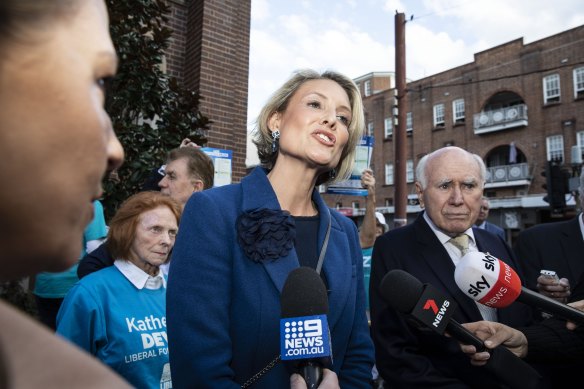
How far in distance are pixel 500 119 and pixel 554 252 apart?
2927 cm

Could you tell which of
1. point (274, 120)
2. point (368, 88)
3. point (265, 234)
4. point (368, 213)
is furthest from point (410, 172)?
point (265, 234)

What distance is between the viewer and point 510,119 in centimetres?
2870

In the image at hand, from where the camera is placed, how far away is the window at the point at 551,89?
90.5 feet

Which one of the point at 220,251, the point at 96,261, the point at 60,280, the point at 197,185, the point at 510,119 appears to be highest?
the point at 510,119

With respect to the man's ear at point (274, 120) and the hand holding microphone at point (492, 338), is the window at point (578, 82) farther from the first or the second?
the man's ear at point (274, 120)

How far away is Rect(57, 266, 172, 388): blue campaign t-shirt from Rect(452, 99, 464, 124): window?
110ft

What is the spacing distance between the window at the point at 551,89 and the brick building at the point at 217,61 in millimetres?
27491

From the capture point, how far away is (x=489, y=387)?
219 centimetres

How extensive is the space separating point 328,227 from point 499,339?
99 cm

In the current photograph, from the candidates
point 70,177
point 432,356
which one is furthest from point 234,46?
point 70,177

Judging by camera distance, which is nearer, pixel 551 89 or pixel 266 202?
pixel 266 202

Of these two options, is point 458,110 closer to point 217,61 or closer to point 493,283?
point 217,61

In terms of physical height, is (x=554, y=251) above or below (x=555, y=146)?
below

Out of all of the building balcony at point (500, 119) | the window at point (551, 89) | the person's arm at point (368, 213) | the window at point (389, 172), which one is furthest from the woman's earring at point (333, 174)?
the window at point (389, 172)
